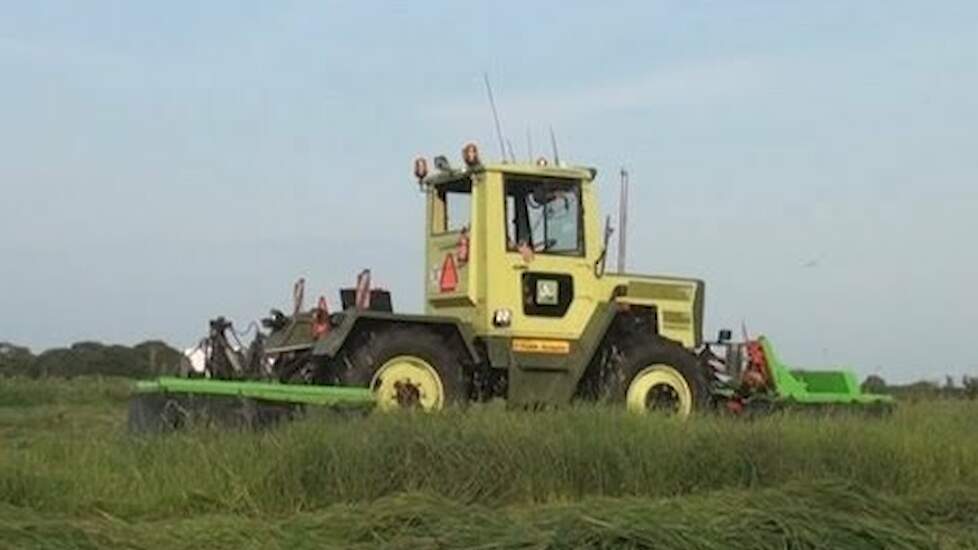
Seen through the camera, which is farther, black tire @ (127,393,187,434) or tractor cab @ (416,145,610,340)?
tractor cab @ (416,145,610,340)

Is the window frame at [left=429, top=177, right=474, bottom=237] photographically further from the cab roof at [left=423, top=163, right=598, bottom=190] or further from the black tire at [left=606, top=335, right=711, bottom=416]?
the black tire at [left=606, top=335, right=711, bottom=416]

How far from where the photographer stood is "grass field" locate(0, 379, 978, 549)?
7379 mm

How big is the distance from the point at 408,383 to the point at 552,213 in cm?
230

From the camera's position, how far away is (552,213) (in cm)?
1409

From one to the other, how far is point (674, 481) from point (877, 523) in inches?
99.6

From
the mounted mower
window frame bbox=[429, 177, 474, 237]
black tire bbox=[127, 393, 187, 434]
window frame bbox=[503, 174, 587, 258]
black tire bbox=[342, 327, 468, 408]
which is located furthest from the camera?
window frame bbox=[429, 177, 474, 237]

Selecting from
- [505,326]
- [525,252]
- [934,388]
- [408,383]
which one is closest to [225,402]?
[408,383]

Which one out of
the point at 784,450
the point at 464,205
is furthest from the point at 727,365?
the point at 784,450

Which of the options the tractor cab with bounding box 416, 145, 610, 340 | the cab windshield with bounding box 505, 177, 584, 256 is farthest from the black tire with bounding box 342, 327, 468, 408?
the cab windshield with bounding box 505, 177, 584, 256

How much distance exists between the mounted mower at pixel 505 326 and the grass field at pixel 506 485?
180 centimetres

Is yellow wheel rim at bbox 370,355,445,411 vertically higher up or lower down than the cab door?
lower down

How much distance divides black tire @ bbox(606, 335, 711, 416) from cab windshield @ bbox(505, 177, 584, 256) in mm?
1125

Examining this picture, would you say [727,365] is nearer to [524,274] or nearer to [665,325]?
[665,325]

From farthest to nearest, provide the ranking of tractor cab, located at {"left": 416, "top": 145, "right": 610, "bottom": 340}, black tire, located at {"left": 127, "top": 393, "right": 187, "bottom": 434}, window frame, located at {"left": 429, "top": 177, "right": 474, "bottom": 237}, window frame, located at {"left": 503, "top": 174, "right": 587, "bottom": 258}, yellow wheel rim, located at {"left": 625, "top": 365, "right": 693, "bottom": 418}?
window frame, located at {"left": 429, "top": 177, "right": 474, "bottom": 237} → yellow wheel rim, located at {"left": 625, "top": 365, "right": 693, "bottom": 418} → window frame, located at {"left": 503, "top": 174, "right": 587, "bottom": 258} → tractor cab, located at {"left": 416, "top": 145, "right": 610, "bottom": 340} → black tire, located at {"left": 127, "top": 393, "right": 187, "bottom": 434}
